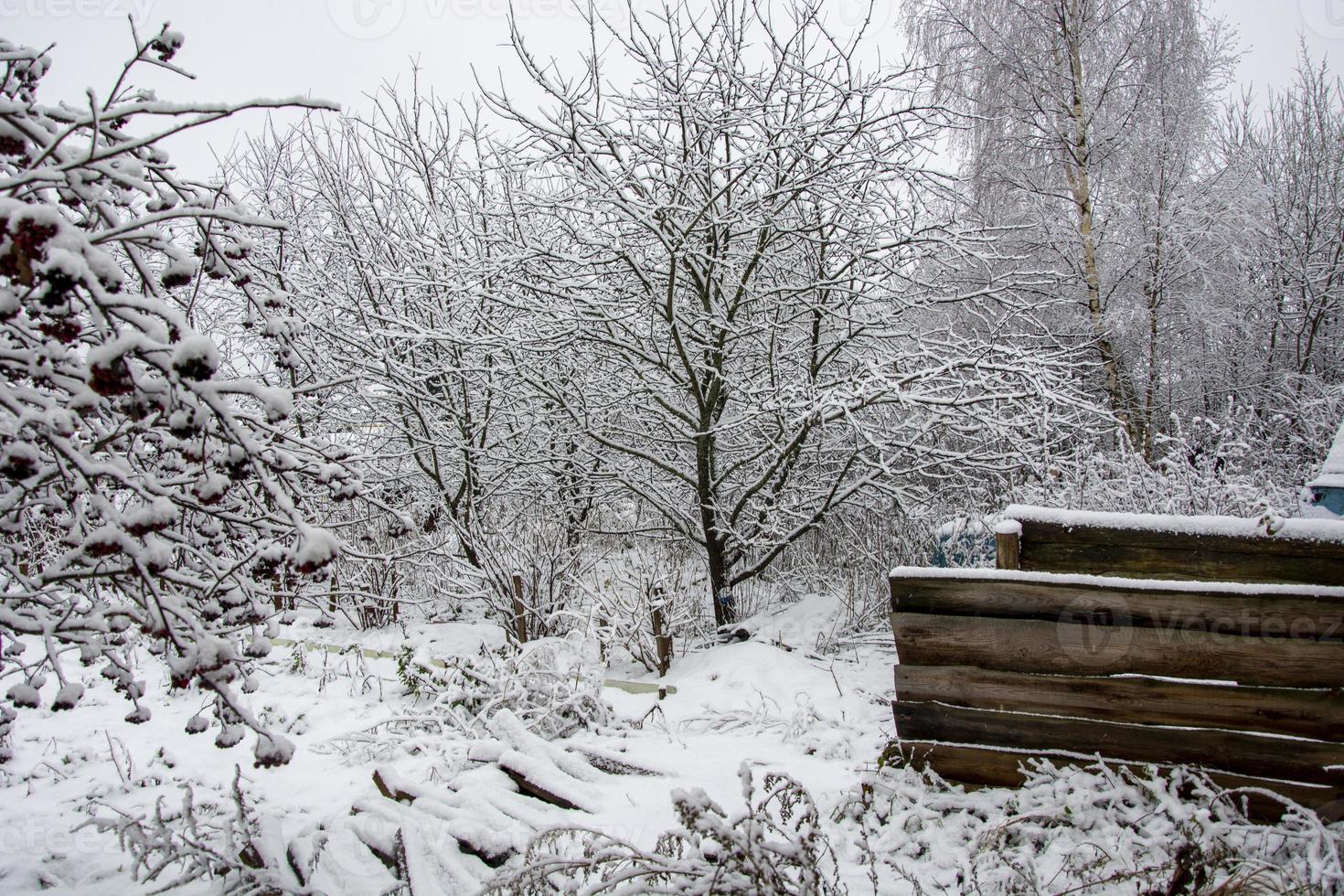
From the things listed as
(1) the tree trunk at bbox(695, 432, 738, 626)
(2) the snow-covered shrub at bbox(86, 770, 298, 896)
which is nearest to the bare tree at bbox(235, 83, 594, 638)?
(1) the tree trunk at bbox(695, 432, 738, 626)

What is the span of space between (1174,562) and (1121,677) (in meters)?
0.63

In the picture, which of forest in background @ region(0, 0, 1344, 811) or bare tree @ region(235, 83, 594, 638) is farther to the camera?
bare tree @ region(235, 83, 594, 638)

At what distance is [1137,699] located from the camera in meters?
2.90

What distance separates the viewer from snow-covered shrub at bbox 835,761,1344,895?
7.29ft

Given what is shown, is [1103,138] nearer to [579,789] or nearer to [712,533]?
[712,533]

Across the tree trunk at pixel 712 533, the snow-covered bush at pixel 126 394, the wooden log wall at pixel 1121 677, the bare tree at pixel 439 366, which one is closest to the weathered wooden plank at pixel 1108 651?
the wooden log wall at pixel 1121 677

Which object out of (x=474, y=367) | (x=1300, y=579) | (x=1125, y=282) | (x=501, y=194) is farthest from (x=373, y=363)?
(x=1125, y=282)

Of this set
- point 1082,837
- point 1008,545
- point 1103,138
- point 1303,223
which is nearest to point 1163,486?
point 1008,545

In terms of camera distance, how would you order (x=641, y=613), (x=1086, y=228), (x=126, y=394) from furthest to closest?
1. (x=1086, y=228)
2. (x=641, y=613)
3. (x=126, y=394)

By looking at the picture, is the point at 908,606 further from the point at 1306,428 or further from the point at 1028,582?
the point at 1306,428

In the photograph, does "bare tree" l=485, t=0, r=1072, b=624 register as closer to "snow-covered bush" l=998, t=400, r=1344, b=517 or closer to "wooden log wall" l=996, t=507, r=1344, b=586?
"snow-covered bush" l=998, t=400, r=1344, b=517

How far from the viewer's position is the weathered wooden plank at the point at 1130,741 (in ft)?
8.89

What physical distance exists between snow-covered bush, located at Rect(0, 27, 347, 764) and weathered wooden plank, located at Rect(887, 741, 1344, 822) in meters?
2.59

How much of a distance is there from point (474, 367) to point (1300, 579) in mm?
5362
